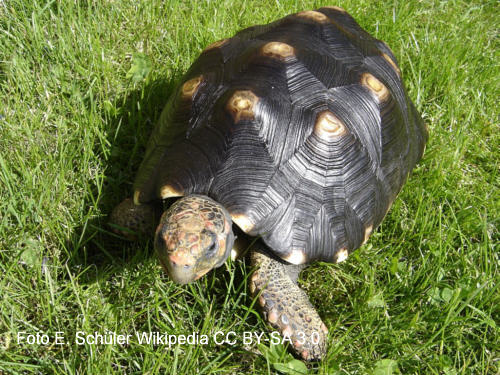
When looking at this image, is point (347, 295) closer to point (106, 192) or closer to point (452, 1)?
point (106, 192)

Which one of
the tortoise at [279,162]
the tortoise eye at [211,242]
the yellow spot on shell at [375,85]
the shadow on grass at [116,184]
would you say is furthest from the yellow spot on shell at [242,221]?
the yellow spot on shell at [375,85]

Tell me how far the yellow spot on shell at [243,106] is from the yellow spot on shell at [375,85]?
65 cm

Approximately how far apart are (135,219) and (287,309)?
900mm

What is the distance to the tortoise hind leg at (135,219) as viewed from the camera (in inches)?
94.2

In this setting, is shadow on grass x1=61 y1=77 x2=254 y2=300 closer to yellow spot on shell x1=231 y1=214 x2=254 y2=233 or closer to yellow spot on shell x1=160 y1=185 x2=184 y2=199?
yellow spot on shell x1=160 y1=185 x2=184 y2=199

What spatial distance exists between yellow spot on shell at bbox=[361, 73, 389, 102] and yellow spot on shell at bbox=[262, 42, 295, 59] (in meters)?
0.42

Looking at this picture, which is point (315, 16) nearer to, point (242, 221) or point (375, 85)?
point (375, 85)

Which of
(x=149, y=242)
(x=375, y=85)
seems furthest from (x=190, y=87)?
(x=375, y=85)

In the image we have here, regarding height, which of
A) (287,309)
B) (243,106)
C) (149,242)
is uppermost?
(243,106)

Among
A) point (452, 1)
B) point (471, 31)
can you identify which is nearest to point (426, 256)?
point (471, 31)

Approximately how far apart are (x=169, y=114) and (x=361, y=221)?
1.12m

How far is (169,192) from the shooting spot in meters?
2.10

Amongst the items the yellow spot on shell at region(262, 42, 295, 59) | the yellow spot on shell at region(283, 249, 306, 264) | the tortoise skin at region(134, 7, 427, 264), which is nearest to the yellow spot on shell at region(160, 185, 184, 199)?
the tortoise skin at region(134, 7, 427, 264)

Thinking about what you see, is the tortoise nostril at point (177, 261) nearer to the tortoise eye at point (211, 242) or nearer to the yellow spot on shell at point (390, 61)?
the tortoise eye at point (211, 242)
